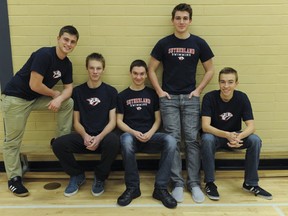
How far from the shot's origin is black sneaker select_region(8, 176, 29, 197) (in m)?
2.98

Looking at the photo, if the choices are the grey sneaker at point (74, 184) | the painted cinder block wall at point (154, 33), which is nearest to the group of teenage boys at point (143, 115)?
the grey sneaker at point (74, 184)

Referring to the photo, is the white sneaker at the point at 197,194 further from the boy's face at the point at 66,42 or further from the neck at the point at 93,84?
the boy's face at the point at 66,42

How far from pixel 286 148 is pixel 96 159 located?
209cm

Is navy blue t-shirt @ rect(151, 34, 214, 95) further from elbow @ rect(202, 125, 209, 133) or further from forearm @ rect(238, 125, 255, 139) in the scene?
forearm @ rect(238, 125, 255, 139)

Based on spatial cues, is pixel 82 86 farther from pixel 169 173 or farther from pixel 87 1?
pixel 169 173

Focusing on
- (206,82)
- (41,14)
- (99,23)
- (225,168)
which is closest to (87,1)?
(99,23)

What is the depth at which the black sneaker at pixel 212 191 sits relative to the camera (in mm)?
2906

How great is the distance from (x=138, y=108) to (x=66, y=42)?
3.07ft

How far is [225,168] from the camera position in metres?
3.53

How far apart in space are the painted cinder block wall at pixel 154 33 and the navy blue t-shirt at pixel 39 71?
34 cm

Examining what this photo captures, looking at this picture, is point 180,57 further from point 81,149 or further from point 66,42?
point 81,149

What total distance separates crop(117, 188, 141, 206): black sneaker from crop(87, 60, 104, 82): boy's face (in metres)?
1.14

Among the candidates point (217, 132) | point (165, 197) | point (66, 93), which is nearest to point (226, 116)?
point (217, 132)

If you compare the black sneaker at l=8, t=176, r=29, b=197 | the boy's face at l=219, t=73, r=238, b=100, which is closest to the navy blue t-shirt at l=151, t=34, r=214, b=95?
the boy's face at l=219, t=73, r=238, b=100
